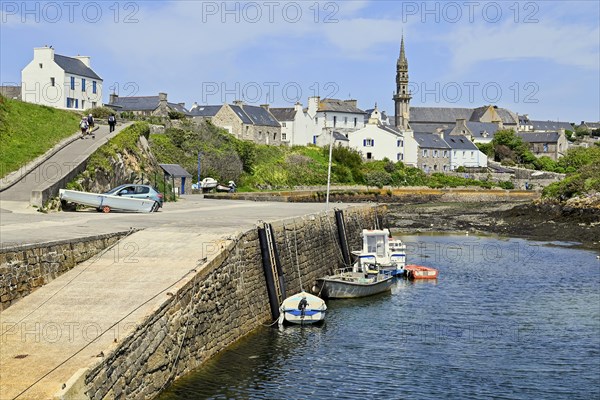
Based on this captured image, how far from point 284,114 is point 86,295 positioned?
9007 cm

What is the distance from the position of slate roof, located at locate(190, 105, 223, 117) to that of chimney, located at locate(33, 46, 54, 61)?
32.0 metres

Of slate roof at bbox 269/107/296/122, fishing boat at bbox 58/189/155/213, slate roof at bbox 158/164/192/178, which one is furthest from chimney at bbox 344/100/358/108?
fishing boat at bbox 58/189/155/213

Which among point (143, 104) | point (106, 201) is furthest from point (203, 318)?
point (143, 104)

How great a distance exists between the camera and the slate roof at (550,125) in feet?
618

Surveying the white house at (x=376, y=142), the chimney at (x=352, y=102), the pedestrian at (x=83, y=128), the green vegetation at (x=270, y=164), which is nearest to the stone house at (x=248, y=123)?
the green vegetation at (x=270, y=164)

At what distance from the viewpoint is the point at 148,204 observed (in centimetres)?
3481

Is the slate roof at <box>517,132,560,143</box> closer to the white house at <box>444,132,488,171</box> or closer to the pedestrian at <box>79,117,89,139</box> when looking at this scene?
the white house at <box>444,132,488,171</box>

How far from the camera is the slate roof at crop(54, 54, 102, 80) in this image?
68625 mm

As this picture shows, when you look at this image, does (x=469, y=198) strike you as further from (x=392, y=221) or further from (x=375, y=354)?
(x=375, y=354)

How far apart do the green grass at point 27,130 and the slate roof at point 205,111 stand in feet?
157

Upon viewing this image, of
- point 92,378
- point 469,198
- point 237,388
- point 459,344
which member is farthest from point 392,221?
point 92,378

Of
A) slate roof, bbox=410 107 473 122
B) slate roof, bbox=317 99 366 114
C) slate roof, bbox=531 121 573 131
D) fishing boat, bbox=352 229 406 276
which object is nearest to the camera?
fishing boat, bbox=352 229 406 276

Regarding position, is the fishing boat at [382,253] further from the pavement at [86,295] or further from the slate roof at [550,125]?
the slate roof at [550,125]

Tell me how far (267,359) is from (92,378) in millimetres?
7877
